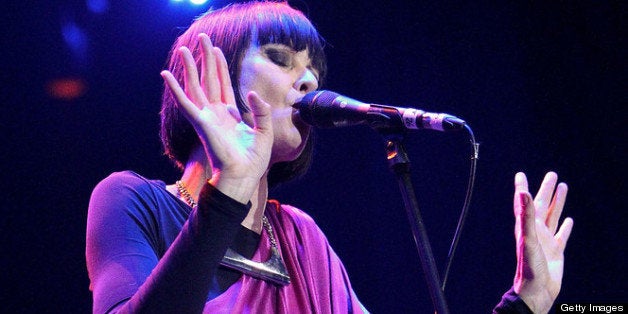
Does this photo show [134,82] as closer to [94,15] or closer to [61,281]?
[94,15]

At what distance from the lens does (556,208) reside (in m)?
1.73

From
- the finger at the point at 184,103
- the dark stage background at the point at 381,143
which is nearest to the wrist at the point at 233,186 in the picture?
the finger at the point at 184,103

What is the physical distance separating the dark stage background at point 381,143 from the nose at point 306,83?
618 mm

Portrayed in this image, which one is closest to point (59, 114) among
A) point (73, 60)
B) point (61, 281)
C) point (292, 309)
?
point (73, 60)

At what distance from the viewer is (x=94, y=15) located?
9.24 feet

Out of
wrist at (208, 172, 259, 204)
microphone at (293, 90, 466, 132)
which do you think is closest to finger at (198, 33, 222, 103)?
wrist at (208, 172, 259, 204)

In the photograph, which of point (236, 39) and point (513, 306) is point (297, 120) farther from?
point (513, 306)

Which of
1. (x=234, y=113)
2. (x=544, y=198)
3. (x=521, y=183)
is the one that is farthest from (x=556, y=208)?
(x=234, y=113)

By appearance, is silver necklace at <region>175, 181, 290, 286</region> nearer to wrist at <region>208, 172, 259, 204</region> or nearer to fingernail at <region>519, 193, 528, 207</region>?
wrist at <region>208, 172, 259, 204</region>

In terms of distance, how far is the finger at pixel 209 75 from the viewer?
1.23 m

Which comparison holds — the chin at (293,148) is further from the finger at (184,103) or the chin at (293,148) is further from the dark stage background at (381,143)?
the dark stage background at (381,143)

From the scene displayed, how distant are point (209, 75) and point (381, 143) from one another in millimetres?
2107

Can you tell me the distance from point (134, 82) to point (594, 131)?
238 centimetres

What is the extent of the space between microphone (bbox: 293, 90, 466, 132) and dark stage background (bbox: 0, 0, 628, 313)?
0.95 m
